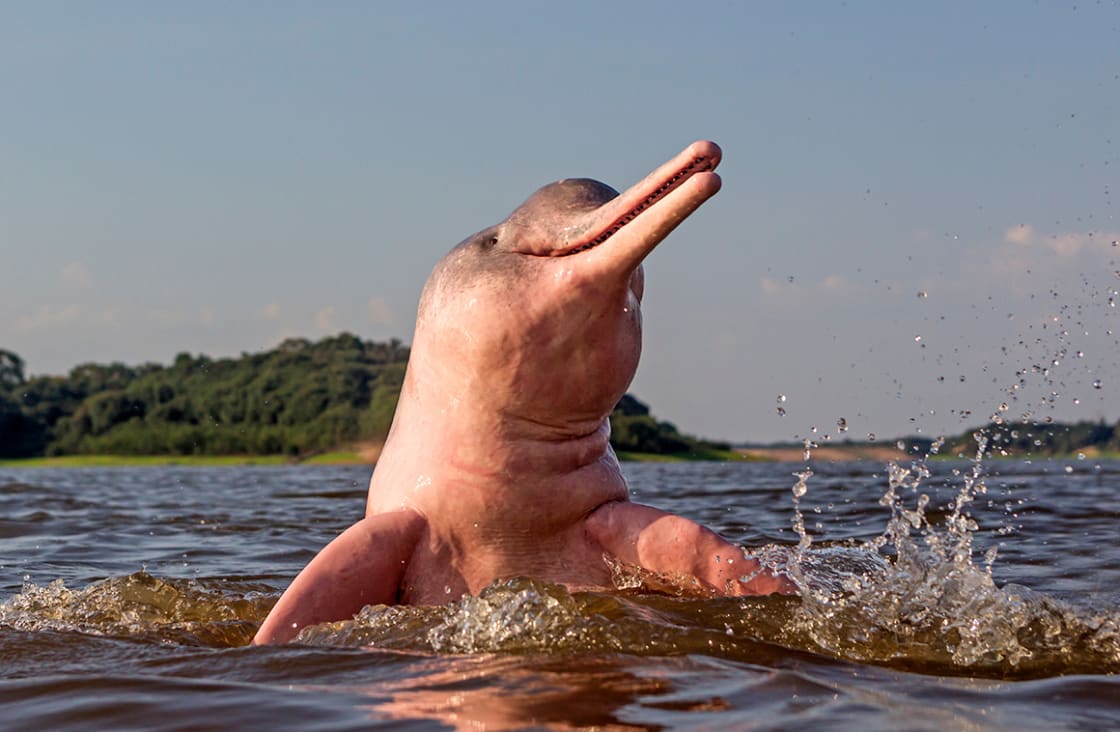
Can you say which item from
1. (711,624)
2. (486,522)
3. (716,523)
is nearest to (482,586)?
(486,522)

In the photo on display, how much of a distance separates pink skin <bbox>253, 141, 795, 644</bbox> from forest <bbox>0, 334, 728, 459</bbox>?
6841 centimetres

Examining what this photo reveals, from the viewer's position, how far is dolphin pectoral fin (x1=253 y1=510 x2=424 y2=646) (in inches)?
220

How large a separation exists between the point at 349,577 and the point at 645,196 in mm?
1964

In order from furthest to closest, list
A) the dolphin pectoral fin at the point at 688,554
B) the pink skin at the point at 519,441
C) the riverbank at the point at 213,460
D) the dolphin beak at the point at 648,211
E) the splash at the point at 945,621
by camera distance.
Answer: the riverbank at the point at 213,460, the dolphin pectoral fin at the point at 688,554, the pink skin at the point at 519,441, the dolphin beak at the point at 648,211, the splash at the point at 945,621

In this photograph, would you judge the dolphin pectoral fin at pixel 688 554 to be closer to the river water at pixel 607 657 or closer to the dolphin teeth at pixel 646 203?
the river water at pixel 607 657

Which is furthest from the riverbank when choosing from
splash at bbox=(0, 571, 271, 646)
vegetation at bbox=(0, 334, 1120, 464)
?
splash at bbox=(0, 571, 271, 646)

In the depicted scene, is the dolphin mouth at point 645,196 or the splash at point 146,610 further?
the splash at point 146,610

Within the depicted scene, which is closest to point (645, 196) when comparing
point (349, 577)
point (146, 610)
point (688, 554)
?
point (688, 554)

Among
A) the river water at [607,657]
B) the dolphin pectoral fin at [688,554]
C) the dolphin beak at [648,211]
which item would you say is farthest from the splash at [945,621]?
the dolphin beak at [648,211]

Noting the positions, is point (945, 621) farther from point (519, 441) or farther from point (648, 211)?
point (648, 211)

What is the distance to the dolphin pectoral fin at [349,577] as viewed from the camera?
5582mm

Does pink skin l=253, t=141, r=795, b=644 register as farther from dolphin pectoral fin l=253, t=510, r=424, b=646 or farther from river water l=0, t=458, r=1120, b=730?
river water l=0, t=458, r=1120, b=730

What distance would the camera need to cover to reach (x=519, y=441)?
6051 millimetres

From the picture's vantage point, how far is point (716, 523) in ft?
42.6
